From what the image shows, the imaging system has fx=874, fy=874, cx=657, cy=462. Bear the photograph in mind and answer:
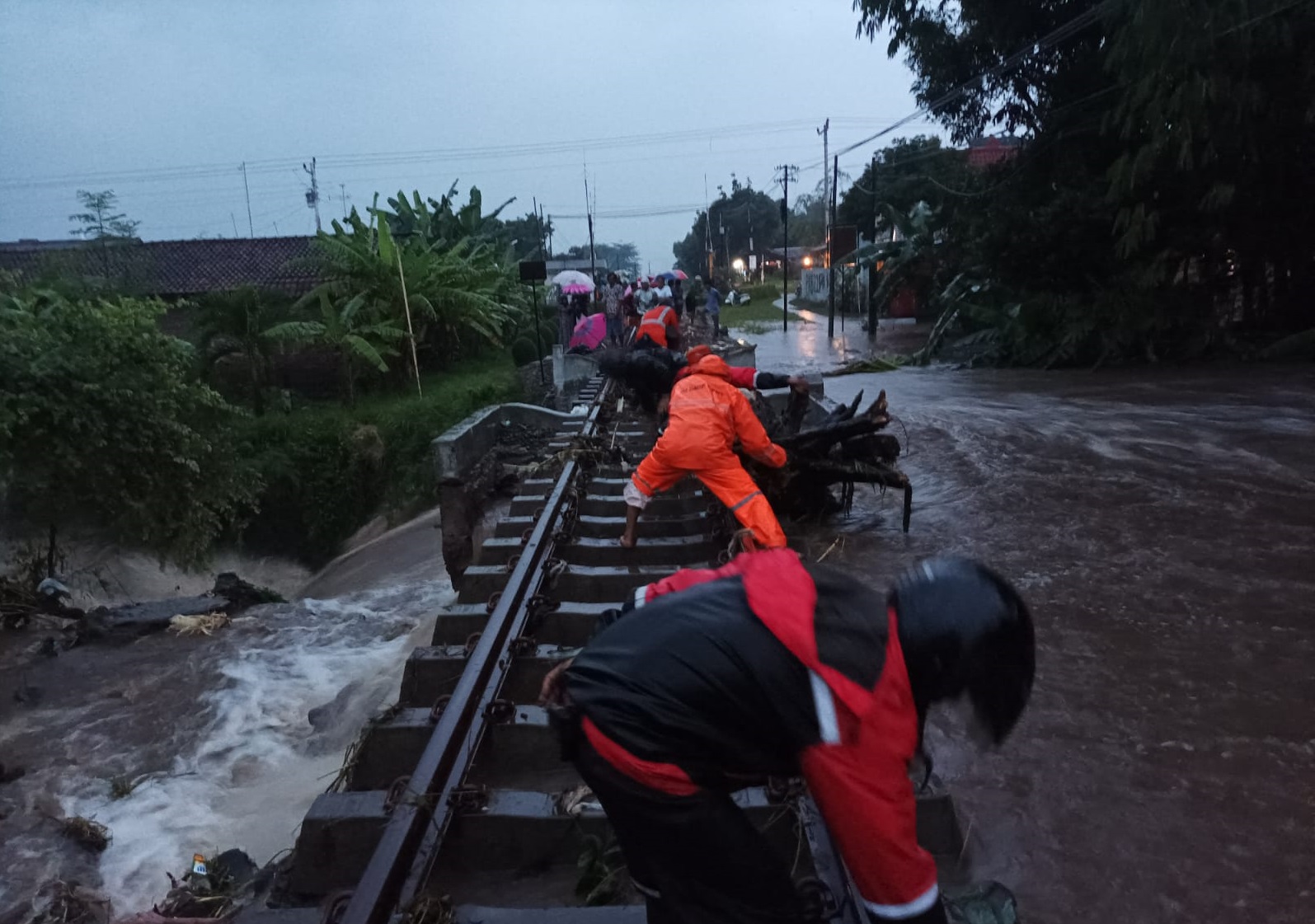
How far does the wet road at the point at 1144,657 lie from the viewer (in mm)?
2896

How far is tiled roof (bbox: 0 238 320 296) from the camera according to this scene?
911 inches

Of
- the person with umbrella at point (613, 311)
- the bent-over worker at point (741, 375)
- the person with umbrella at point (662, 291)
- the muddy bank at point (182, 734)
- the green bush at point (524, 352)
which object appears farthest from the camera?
the green bush at point (524, 352)

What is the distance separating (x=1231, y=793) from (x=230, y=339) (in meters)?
18.1

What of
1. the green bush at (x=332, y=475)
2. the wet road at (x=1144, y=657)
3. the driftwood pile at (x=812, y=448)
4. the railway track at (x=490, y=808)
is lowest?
the green bush at (x=332, y=475)

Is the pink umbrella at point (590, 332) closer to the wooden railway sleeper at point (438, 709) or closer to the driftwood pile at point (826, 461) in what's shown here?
the driftwood pile at point (826, 461)

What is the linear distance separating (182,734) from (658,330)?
5.32m

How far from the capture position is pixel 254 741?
17.9 feet

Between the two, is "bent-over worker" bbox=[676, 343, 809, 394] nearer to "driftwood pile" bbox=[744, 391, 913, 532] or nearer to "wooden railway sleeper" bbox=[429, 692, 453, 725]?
"driftwood pile" bbox=[744, 391, 913, 532]

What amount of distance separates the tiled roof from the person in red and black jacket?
22150 millimetres

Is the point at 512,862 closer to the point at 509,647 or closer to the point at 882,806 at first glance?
the point at 509,647

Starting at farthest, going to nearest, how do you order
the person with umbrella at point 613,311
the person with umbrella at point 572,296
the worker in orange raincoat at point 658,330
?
the person with umbrella at point 572,296 < the person with umbrella at point 613,311 < the worker in orange raincoat at point 658,330

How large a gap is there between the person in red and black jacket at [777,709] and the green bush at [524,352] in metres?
20.0

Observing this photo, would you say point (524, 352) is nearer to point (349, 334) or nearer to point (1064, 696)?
point (349, 334)

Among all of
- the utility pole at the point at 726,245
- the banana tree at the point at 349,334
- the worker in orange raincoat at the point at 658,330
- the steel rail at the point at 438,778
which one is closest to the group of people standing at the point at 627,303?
the banana tree at the point at 349,334
